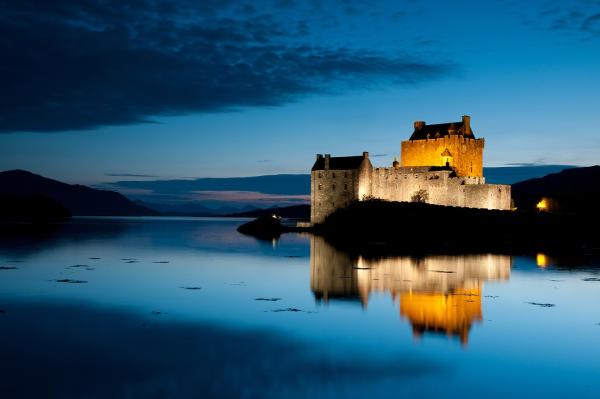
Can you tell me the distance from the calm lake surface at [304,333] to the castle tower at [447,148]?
3225 centimetres

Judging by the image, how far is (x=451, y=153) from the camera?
61.1 metres

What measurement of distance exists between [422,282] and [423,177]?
33396mm

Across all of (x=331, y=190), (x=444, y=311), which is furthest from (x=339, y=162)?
(x=444, y=311)

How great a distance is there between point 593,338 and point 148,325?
11.8 metres

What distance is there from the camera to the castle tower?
61.4 metres

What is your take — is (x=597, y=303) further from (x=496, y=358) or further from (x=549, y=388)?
(x=549, y=388)

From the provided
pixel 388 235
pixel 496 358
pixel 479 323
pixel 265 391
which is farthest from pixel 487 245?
pixel 265 391

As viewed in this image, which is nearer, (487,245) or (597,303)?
(597,303)

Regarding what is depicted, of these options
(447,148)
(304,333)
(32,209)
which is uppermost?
(447,148)

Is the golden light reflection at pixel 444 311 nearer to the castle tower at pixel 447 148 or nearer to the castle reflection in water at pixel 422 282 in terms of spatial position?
the castle reflection in water at pixel 422 282

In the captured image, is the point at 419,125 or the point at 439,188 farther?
the point at 419,125

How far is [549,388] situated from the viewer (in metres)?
11.5

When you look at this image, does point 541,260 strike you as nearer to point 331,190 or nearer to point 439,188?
point 439,188

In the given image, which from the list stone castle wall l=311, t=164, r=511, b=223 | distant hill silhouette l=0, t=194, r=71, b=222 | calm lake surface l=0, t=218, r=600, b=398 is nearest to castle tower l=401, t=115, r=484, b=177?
stone castle wall l=311, t=164, r=511, b=223
